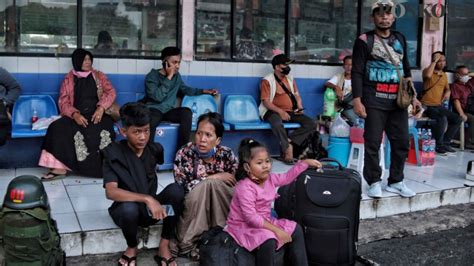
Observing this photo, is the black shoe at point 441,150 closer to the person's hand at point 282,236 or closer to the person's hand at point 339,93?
the person's hand at point 339,93

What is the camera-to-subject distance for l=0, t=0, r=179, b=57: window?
5359mm

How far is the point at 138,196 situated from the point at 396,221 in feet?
8.06

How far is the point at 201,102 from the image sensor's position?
6102 mm

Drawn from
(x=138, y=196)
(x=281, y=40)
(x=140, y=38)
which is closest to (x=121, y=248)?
(x=138, y=196)

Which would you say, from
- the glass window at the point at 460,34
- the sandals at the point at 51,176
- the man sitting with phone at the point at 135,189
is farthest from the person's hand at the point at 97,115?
the glass window at the point at 460,34

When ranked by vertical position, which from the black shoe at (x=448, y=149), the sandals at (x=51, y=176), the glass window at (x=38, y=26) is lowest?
the sandals at (x=51, y=176)

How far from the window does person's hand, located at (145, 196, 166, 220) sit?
302cm

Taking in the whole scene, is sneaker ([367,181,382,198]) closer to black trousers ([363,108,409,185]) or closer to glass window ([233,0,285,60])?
black trousers ([363,108,409,185])

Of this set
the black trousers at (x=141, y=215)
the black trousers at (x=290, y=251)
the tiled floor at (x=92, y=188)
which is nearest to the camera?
the black trousers at (x=290, y=251)

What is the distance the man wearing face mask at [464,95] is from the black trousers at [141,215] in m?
5.77

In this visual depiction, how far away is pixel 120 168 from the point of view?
3.33 meters

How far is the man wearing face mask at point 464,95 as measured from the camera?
25.7ft

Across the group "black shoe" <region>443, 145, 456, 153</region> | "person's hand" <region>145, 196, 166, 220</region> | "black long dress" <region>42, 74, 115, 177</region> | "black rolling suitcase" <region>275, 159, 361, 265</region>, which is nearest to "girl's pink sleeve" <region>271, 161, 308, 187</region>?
"black rolling suitcase" <region>275, 159, 361, 265</region>

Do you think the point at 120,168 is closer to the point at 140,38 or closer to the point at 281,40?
the point at 140,38
